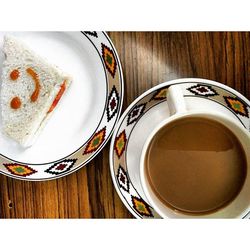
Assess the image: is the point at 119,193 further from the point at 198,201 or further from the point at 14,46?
the point at 14,46

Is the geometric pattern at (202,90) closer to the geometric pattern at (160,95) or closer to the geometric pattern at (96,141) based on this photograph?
the geometric pattern at (160,95)

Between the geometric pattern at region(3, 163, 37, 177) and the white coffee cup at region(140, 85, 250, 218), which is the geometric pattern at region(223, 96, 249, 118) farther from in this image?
the geometric pattern at region(3, 163, 37, 177)

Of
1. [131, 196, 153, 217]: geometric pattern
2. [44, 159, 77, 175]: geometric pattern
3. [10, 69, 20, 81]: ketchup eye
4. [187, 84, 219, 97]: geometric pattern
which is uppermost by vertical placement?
[10, 69, 20, 81]: ketchup eye

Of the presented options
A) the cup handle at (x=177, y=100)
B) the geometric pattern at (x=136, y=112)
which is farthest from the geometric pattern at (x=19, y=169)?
the cup handle at (x=177, y=100)

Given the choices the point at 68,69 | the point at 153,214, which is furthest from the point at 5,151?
the point at 153,214

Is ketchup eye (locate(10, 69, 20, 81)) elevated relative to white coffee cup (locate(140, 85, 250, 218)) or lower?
elevated

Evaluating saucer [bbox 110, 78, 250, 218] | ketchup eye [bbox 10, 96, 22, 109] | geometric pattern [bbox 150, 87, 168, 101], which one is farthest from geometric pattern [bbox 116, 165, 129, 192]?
ketchup eye [bbox 10, 96, 22, 109]

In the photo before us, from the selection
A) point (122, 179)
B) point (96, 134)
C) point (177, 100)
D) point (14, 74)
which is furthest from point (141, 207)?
point (14, 74)
